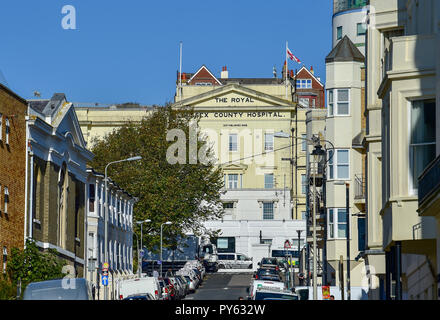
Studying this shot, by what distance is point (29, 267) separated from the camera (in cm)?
4897

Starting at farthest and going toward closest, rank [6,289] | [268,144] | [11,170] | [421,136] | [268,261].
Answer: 1. [268,144]
2. [268,261]
3. [11,170]
4. [6,289]
5. [421,136]

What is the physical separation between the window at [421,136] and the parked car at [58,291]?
833 centimetres

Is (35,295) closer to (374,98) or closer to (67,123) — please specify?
(374,98)

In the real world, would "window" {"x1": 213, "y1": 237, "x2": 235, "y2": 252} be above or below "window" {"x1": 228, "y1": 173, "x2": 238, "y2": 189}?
below

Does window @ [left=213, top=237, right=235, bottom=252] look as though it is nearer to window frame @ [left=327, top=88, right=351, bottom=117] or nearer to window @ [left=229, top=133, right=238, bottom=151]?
window @ [left=229, top=133, right=238, bottom=151]

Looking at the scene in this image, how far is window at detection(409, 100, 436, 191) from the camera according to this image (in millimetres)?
24470

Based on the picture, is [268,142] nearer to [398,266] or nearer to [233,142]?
[233,142]

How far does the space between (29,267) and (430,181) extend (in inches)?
1254

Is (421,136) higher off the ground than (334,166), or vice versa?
(334,166)

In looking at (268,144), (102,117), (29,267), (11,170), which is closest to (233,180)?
(268,144)

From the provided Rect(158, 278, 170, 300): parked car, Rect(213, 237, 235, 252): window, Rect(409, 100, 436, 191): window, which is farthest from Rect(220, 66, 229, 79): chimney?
Rect(409, 100, 436, 191): window

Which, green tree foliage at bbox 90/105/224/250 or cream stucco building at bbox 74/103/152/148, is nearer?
green tree foliage at bbox 90/105/224/250

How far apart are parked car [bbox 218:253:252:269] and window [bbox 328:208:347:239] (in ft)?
140
